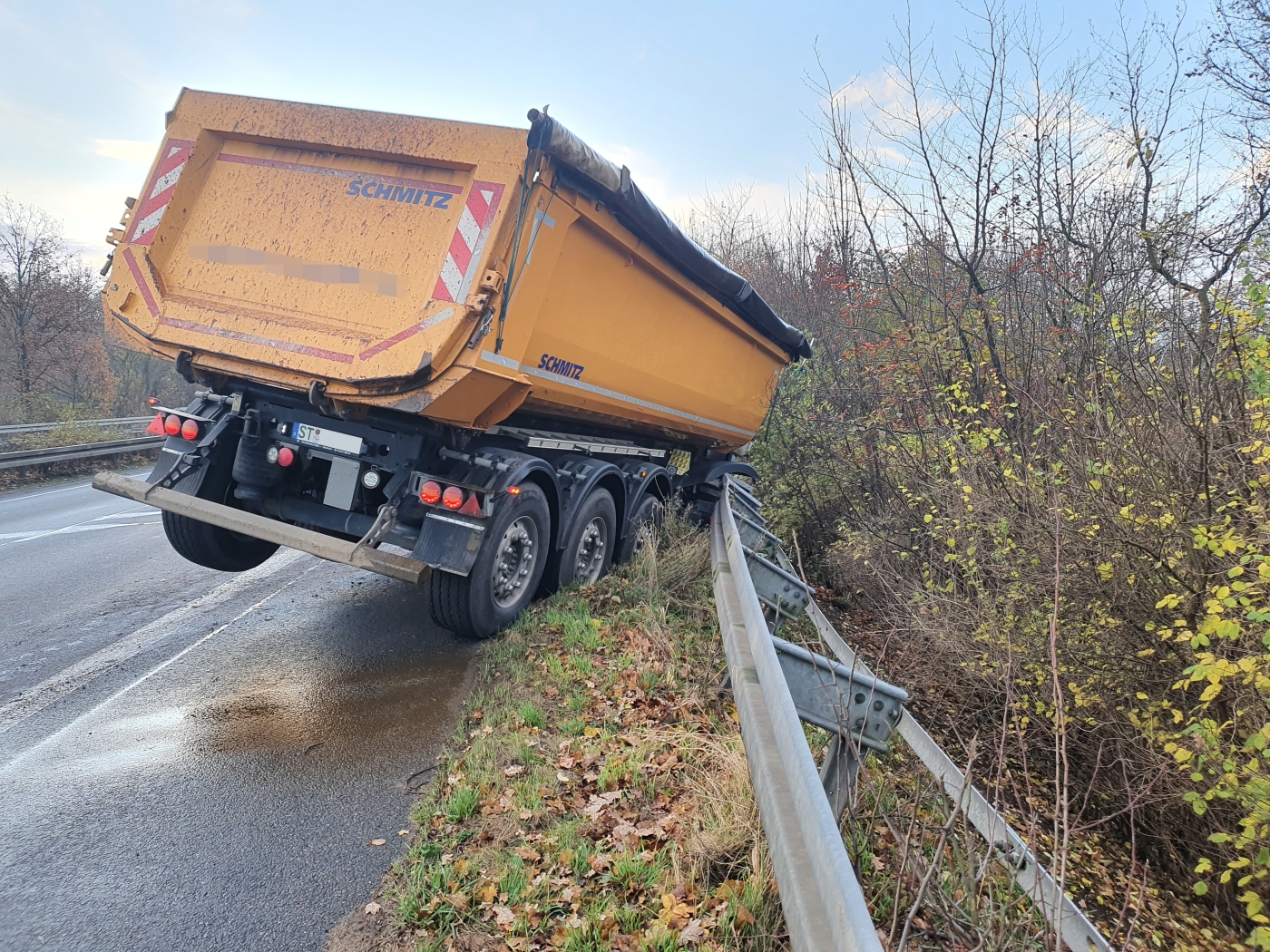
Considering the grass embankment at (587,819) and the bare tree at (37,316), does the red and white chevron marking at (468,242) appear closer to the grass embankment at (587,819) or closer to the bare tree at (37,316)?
the grass embankment at (587,819)

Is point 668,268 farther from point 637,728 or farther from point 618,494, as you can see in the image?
point 637,728

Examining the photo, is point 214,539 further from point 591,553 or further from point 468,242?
point 468,242

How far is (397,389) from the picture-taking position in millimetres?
4059

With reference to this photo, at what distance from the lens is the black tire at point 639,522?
657 centimetres

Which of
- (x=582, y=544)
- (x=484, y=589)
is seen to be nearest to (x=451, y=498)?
(x=484, y=589)

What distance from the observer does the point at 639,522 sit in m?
6.65

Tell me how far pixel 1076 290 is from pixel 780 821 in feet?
21.4

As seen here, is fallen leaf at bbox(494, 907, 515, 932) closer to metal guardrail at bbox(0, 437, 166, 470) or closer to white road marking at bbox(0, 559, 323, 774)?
white road marking at bbox(0, 559, 323, 774)

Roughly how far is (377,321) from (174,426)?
1.77 meters

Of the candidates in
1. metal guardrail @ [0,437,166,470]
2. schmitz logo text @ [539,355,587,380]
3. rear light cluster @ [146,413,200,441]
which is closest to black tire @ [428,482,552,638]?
schmitz logo text @ [539,355,587,380]

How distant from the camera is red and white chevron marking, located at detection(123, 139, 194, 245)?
4516 mm

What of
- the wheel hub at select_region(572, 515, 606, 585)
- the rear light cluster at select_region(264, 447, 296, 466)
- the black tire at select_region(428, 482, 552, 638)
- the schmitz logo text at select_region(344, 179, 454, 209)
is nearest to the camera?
the schmitz logo text at select_region(344, 179, 454, 209)

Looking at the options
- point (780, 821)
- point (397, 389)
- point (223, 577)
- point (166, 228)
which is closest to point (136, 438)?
point (223, 577)

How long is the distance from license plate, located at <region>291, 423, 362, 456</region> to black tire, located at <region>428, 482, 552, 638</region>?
0.92 meters
